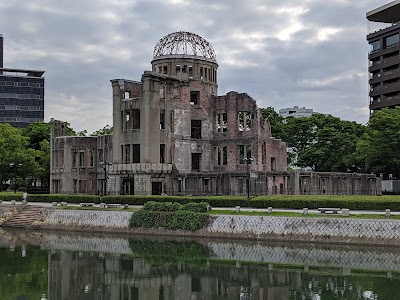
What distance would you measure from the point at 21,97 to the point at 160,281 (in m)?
124

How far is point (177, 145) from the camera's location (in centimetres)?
6606

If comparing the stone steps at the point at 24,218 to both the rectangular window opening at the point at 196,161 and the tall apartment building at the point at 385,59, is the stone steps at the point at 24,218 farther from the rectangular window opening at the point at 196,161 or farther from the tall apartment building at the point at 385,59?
the tall apartment building at the point at 385,59

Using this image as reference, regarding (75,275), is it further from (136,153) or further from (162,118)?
(162,118)

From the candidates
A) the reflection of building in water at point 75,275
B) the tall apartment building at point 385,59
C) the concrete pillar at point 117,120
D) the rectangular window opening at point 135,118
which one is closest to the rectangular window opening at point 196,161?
the rectangular window opening at point 135,118

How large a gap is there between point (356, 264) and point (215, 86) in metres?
46.8

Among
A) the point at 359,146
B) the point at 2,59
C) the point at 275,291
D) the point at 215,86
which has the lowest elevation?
the point at 275,291

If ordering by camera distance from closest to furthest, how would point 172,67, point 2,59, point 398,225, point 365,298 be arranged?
point 365,298 → point 398,225 → point 172,67 → point 2,59

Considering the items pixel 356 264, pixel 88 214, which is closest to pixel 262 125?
pixel 88 214

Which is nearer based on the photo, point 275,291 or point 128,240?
point 275,291

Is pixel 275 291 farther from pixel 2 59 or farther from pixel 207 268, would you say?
pixel 2 59

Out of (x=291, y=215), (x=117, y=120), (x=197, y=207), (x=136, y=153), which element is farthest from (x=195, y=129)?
(x=291, y=215)

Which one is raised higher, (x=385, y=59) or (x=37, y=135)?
(x=385, y=59)

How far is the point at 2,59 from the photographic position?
170125 mm

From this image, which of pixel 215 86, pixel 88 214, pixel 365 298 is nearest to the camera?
pixel 365 298
